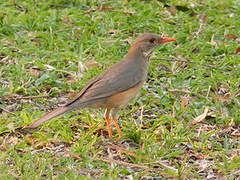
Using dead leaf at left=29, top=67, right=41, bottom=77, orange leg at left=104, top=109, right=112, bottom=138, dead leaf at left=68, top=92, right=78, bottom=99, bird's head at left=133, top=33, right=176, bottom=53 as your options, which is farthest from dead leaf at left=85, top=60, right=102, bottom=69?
orange leg at left=104, top=109, right=112, bottom=138

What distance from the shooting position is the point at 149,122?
8055 millimetres

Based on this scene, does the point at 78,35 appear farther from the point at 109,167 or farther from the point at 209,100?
the point at 109,167

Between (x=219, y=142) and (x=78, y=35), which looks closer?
(x=219, y=142)

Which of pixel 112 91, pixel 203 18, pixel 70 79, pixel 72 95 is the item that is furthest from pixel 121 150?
pixel 203 18

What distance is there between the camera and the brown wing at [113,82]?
296 inches

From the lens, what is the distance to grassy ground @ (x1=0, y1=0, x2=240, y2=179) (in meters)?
6.93

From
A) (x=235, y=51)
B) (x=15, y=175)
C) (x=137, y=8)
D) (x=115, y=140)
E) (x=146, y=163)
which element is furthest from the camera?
(x=137, y=8)

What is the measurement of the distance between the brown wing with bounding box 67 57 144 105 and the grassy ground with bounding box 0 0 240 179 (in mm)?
404

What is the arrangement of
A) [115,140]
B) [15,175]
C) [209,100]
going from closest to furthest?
[15,175] → [115,140] → [209,100]

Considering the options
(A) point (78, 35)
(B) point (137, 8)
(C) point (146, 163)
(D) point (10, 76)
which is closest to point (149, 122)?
(C) point (146, 163)

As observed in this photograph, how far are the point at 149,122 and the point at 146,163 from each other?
118cm

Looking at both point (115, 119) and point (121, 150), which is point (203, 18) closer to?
point (115, 119)

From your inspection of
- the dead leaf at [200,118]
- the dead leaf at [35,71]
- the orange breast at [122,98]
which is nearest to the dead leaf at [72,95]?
the dead leaf at [35,71]

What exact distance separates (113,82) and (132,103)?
91 cm
